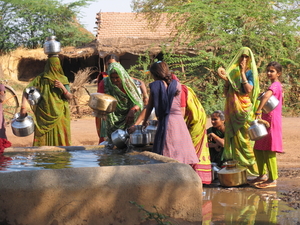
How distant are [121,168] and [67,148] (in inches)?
83.0

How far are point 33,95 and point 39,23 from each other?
A: 18.9 m

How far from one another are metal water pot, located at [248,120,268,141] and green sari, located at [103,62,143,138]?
1.38m

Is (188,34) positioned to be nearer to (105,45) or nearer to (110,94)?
(105,45)

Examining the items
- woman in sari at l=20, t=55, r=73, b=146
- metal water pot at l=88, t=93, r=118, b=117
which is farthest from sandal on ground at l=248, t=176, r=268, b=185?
woman in sari at l=20, t=55, r=73, b=146

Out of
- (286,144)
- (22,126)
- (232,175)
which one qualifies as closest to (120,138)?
(232,175)

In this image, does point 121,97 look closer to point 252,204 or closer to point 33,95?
point 33,95

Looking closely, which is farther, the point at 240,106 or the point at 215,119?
the point at 215,119

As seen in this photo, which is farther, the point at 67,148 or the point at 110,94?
the point at 110,94

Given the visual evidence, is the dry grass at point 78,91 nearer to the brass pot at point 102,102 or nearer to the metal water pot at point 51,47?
the metal water pot at point 51,47

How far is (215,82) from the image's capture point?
13656 mm

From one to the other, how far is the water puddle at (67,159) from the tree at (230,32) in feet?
26.9

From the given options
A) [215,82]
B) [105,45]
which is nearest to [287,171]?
[215,82]

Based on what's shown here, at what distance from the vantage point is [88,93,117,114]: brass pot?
17.6 ft

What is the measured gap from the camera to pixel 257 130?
524 cm
